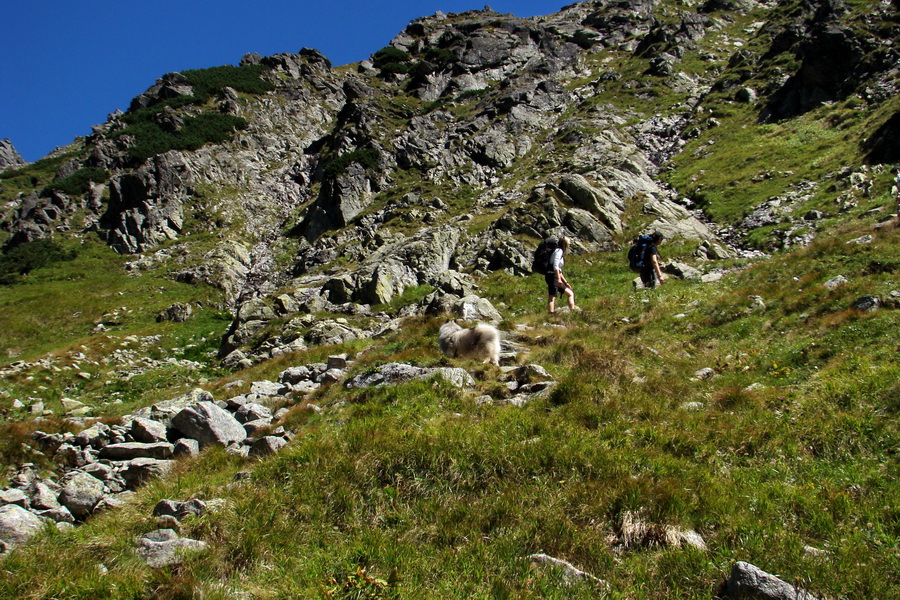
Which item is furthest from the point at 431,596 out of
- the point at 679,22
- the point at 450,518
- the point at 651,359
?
the point at 679,22

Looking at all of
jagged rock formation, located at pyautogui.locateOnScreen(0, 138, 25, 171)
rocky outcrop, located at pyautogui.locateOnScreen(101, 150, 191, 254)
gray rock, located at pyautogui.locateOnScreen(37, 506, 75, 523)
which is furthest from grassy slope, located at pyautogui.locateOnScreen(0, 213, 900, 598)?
jagged rock formation, located at pyautogui.locateOnScreen(0, 138, 25, 171)

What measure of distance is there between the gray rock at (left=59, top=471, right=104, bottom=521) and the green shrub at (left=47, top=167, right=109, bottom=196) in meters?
66.2

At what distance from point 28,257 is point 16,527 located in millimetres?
54526

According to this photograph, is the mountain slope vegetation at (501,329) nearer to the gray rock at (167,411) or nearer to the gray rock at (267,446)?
the gray rock at (267,446)

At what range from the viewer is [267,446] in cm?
602

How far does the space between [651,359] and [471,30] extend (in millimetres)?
105365

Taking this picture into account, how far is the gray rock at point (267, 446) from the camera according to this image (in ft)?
19.4

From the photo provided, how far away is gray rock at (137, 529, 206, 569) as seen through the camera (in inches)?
143

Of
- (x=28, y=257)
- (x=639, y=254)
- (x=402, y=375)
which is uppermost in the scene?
(x=28, y=257)

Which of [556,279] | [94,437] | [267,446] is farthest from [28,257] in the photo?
[267,446]

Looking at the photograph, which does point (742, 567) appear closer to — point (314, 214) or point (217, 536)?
point (217, 536)

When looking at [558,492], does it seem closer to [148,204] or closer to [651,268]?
[651,268]

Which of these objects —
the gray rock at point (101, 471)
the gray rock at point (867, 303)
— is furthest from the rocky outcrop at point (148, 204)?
the gray rock at point (867, 303)

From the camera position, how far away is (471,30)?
9694cm
